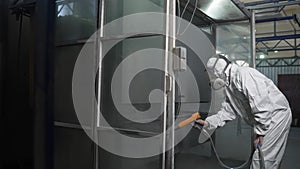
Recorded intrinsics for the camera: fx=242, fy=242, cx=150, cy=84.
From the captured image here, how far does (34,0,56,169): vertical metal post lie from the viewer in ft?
4.27

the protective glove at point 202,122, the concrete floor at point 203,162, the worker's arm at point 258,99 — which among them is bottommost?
the concrete floor at point 203,162

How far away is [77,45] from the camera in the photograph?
5.26ft

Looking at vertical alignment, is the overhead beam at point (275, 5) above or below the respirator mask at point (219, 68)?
above

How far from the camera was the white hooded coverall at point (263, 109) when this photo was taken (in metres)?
1.58

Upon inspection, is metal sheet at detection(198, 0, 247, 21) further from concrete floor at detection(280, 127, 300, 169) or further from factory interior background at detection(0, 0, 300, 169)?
concrete floor at detection(280, 127, 300, 169)

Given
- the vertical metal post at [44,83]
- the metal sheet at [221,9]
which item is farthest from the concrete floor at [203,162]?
the metal sheet at [221,9]

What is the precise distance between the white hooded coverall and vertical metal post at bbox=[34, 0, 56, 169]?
1.11m

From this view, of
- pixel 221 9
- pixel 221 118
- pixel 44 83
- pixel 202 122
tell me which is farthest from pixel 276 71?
pixel 44 83

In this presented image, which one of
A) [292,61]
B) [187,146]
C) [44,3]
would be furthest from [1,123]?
[292,61]

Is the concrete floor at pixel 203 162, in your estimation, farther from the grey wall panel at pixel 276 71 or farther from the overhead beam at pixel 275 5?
the grey wall panel at pixel 276 71

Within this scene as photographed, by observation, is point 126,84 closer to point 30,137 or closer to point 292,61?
point 30,137

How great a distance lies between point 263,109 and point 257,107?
40mm

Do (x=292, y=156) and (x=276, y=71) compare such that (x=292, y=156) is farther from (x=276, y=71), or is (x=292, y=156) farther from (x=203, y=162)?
(x=276, y=71)

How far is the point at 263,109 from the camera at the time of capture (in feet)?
5.09
